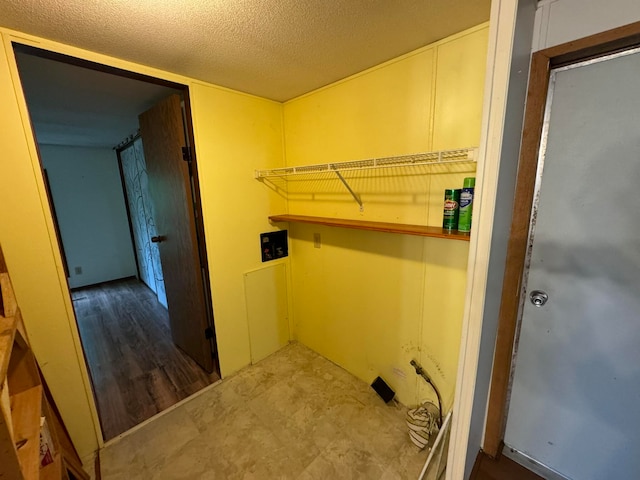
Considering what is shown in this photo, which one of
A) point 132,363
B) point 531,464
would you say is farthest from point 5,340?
point 531,464

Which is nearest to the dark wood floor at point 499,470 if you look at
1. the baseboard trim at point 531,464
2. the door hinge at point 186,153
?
the baseboard trim at point 531,464

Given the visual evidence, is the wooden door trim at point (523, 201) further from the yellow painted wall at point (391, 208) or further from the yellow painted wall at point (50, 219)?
the yellow painted wall at point (50, 219)

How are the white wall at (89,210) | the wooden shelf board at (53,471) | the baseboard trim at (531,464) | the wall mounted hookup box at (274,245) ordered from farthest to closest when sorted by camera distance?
1. the white wall at (89,210)
2. the wall mounted hookup box at (274,245)
3. the baseboard trim at (531,464)
4. the wooden shelf board at (53,471)

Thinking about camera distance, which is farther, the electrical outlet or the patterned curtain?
the patterned curtain

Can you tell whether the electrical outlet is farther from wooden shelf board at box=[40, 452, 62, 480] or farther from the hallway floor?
wooden shelf board at box=[40, 452, 62, 480]

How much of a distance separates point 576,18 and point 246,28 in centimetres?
133

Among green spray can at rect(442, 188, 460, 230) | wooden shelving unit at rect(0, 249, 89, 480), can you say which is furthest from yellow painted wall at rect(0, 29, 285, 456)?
green spray can at rect(442, 188, 460, 230)

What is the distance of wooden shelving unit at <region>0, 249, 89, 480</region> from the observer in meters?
0.62

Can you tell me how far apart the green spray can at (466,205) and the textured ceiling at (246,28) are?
0.73m

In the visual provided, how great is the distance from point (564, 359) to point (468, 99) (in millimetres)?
1336

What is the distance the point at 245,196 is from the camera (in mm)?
2109

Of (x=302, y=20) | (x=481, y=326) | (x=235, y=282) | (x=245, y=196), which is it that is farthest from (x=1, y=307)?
(x=481, y=326)

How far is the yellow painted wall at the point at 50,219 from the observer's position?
4.07ft

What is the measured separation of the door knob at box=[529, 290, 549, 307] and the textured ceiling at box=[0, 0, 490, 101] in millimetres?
1298
